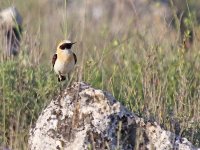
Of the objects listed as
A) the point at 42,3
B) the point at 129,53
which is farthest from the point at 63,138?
the point at 42,3

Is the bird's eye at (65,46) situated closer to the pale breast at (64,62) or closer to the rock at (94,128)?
the pale breast at (64,62)

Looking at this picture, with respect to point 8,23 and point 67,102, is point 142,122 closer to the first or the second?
point 67,102

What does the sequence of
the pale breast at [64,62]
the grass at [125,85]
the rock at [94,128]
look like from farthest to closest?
the grass at [125,85] → the pale breast at [64,62] → the rock at [94,128]

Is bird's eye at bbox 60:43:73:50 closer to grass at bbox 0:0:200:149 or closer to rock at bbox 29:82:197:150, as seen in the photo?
grass at bbox 0:0:200:149

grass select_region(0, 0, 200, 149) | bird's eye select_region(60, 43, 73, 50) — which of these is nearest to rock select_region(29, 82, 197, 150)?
grass select_region(0, 0, 200, 149)

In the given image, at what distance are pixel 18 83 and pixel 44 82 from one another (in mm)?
252

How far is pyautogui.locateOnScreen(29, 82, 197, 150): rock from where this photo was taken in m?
4.79

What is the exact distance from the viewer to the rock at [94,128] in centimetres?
479

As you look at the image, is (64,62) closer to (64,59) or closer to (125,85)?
(64,59)

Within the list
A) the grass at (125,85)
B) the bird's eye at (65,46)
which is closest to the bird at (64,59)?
the bird's eye at (65,46)

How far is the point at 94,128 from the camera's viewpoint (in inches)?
189

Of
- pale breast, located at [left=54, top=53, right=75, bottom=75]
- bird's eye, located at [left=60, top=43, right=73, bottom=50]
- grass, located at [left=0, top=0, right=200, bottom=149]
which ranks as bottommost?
grass, located at [left=0, top=0, right=200, bottom=149]

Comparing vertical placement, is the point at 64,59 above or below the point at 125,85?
above

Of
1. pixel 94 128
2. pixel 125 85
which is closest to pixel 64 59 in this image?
pixel 94 128
